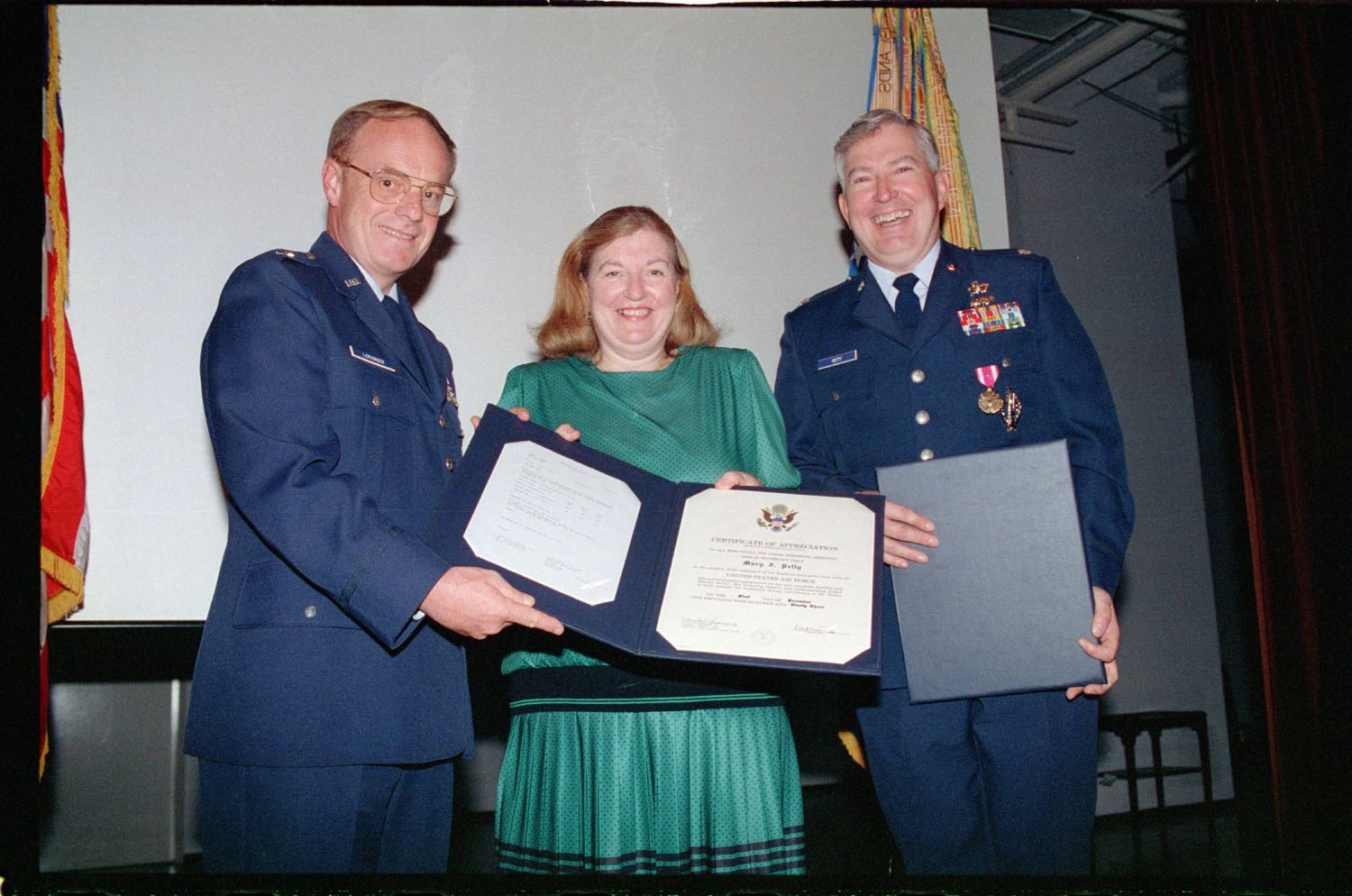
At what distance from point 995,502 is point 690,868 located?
2.85 feet

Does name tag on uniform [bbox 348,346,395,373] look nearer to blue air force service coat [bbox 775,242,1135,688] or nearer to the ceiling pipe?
blue air force service coat [bbox 775,242,1135,688]

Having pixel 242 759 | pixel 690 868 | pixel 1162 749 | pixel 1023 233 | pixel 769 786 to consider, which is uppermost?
pixel 1023 233

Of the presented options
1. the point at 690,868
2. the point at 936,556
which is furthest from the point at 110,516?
the point at 936,556

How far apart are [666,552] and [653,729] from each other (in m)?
0.33

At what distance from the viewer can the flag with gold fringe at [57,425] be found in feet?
7.24

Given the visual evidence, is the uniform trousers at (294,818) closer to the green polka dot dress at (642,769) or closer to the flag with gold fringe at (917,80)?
the green polka dot dress at (642,769)

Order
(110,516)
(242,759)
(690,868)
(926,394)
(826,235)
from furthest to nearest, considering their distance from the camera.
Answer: (826,235) → (110,516) → (926,394) → (690,868) → (242,759)

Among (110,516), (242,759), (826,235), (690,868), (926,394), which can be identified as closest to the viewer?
(242,759)

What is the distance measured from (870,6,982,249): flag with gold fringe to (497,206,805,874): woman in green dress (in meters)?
1.41

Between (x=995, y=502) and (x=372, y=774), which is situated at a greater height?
(x=995, y=502)

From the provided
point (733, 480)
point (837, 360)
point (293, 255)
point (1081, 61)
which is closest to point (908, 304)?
point (837, 360)

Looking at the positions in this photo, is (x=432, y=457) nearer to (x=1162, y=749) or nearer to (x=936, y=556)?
(x=936, y=556)

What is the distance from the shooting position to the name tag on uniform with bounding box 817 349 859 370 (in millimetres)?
1955

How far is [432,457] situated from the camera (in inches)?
67.7
